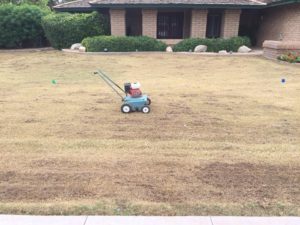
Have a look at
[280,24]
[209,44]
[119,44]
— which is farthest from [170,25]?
[280,24]

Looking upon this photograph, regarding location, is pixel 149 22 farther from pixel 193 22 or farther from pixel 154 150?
pixel 154 150

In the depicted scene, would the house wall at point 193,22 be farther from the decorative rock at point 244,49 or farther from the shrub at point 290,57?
the shrub at point 290,57

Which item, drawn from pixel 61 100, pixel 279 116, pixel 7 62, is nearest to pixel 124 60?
pixel 7 62

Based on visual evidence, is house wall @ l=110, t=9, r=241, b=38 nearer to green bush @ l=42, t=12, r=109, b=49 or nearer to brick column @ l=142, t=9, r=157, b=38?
brick column @ l=142, t=9, r=157, b=38

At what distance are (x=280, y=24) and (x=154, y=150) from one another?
693 inches

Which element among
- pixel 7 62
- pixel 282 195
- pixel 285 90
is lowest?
pixel 7 62

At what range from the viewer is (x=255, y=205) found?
10.1ft

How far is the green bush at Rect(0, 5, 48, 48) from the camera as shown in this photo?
20391mm

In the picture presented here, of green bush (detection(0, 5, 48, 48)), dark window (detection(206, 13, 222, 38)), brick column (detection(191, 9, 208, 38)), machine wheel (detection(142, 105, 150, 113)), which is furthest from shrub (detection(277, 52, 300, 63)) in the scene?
green bush (detection(0, 5, 48, 48))

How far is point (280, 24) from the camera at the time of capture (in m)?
18.9

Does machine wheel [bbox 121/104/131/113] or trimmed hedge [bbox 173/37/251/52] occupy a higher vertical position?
machine wheel [bbox 121/104/131/113]

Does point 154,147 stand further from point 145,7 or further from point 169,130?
point 145,7

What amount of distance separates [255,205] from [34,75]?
995 cm
